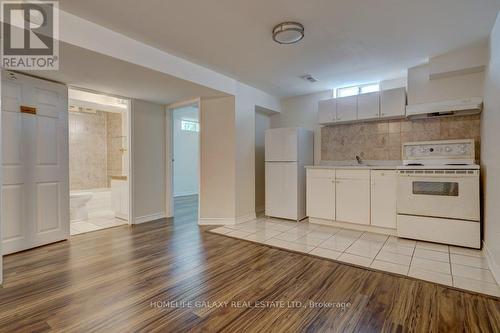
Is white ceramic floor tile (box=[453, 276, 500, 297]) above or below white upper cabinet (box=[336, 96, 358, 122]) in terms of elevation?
below

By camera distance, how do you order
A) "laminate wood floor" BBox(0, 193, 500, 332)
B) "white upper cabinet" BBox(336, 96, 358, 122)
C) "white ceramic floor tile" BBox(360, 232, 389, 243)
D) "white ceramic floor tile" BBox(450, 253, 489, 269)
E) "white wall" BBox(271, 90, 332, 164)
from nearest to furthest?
"laminate wood floor" BBox(0, 193, 500, 332), "white ceramic floor tile" BBox(450, 253, 489, 269), "white ceramic floor tile" BBox(360, 232, 389, 243), "white upper cabinet" BBox(336, 96, 358, 122), "white wall" BBox(271, 90, 332, 164)

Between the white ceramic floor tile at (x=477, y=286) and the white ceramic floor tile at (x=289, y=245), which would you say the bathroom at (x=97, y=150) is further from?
the white ceramic floor tile at (x=477, y=286)

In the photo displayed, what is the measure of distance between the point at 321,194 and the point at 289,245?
3.99 feet

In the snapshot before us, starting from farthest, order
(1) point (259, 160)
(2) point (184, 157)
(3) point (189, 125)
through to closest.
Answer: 1. (3) point (189, 125)
2. (2) point (184, 157)
3. (1) point (259, 160)

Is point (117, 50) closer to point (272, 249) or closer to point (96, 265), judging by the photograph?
point (96, 265)

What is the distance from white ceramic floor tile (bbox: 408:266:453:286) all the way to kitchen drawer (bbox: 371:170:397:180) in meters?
1.32

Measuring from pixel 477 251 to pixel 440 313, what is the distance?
5.19ft

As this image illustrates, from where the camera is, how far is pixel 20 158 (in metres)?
2.72

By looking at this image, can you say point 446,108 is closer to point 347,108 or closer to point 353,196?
point 347,108

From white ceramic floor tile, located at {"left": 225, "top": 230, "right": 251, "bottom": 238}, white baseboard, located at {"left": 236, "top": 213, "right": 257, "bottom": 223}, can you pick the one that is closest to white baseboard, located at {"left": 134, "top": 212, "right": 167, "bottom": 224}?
white baseboard, located at {"left": 236, "top": 213, "right": 257, "bottom": 223}

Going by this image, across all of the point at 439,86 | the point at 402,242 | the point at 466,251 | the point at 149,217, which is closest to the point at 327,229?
the point at 402,242

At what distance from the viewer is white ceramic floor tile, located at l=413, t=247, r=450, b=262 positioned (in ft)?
8.04

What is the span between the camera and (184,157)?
7.17 meters

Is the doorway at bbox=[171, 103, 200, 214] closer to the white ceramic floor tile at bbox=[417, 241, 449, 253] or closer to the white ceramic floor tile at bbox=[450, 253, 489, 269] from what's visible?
the white ceramic floor tile at bbox=[417, 241, 449, 253]
